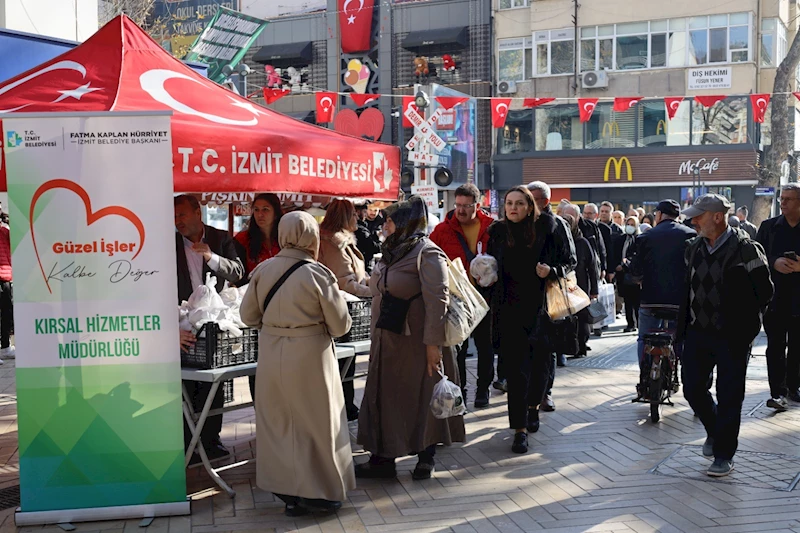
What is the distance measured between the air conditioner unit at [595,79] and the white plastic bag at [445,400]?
29.3 meters

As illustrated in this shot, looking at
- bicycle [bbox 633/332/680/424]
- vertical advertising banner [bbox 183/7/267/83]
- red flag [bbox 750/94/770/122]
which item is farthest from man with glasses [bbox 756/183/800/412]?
red flag [bbox 750/94/770/122]

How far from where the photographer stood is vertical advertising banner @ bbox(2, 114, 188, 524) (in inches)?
197

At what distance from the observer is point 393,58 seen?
125 feet

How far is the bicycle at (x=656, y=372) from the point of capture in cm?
759

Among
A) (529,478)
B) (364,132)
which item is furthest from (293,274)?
(364,132)

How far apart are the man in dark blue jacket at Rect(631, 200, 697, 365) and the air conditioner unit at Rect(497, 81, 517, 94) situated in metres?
27.4

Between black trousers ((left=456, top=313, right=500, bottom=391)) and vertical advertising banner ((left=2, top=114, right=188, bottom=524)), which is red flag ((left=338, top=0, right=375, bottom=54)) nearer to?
black trousers ((left=456, top=313, right=500, bottom=391))

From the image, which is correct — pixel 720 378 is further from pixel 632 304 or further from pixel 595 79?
pixel 595 79

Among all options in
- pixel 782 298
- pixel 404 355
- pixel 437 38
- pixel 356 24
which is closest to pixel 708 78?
pixel 437 38

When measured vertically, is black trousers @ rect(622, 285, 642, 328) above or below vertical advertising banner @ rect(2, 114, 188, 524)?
below

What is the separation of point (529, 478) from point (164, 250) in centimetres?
283

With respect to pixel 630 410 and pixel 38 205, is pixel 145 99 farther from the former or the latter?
pixel 630 410

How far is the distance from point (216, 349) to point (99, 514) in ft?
3.74

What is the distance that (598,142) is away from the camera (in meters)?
34.6
